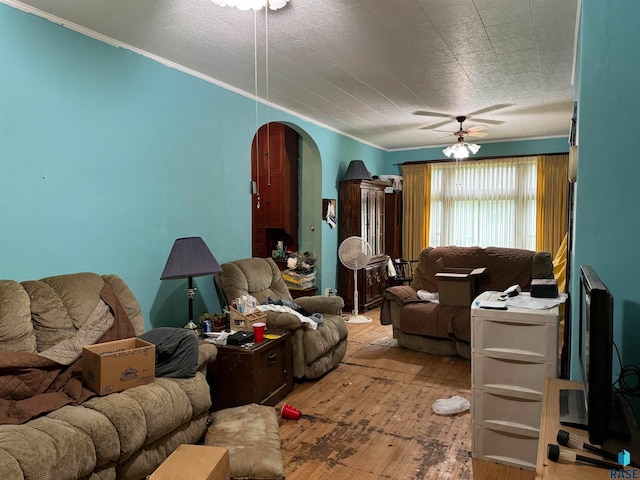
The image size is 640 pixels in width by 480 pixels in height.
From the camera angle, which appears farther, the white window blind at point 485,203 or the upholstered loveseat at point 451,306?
the white window blind at point 485,203

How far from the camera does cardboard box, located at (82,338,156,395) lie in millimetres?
2086

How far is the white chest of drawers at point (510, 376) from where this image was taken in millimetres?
2270

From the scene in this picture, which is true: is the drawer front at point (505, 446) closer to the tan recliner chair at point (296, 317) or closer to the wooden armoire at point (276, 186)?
the tan recliner chair at point (296, 317)

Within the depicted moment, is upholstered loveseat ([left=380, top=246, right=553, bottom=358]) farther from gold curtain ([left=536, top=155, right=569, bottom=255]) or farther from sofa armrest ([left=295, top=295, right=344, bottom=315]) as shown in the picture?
gold curtain ([left=536, top=155, right=569, bottom=255])

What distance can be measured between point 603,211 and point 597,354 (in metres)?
0.95

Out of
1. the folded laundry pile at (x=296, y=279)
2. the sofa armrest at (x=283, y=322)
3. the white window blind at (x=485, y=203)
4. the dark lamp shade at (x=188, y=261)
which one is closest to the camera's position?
the dark lamp shade at (x=188, y=261)

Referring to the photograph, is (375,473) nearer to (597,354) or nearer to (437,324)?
(597,354)

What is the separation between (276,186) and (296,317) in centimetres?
274

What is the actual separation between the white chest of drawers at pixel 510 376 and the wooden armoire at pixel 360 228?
3609mm

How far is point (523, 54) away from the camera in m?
3.24

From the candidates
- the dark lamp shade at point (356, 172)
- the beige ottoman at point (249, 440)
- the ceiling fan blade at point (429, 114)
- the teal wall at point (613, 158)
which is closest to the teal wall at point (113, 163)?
the beige ottoman at point (249, 440)

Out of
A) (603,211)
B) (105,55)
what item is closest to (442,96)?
(603,211)

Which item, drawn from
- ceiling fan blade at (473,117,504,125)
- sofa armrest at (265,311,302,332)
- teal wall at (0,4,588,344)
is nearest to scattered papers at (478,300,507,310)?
sofa armrest at (265,311,302,332)

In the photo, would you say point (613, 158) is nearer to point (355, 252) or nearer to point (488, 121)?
point (355, 252)
